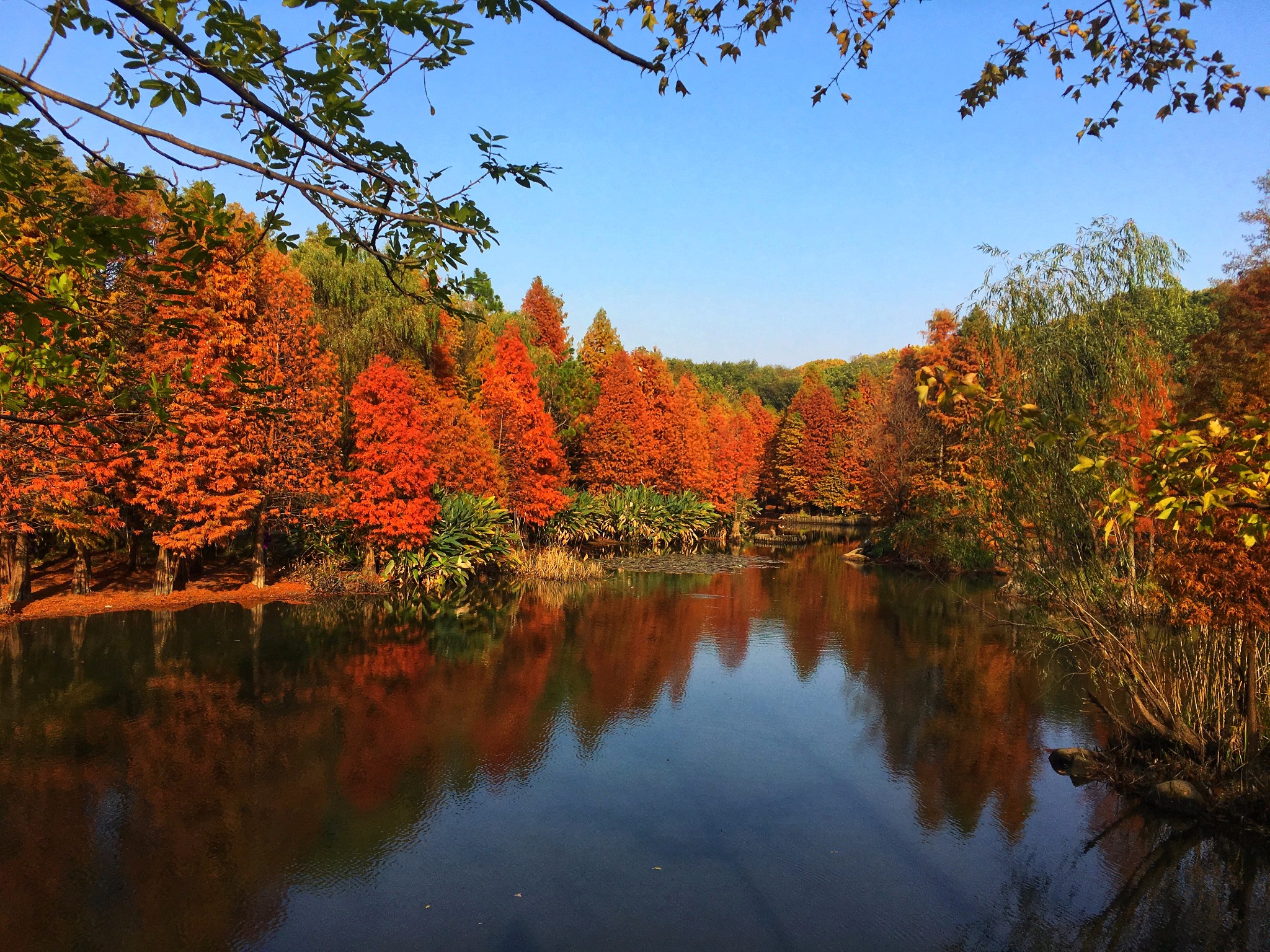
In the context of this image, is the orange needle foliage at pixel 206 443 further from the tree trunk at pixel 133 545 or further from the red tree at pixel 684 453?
the red tree at pixel 684 453

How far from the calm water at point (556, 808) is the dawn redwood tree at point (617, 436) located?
18.3m

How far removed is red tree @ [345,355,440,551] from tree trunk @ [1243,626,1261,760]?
1659cm

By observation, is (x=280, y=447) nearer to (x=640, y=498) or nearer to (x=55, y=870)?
(x=55, y=870)

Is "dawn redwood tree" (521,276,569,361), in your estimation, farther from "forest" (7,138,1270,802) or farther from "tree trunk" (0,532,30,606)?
"tree trunk" (0,532,30,606)

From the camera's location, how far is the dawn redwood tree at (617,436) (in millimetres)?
33125

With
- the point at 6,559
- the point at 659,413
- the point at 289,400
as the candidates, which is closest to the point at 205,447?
the point at 289,400

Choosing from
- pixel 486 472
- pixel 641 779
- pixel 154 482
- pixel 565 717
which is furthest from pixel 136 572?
pixel 641 779

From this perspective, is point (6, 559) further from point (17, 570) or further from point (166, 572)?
point (166, 572)

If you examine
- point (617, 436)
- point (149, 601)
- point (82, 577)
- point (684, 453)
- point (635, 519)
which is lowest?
point (149, 601)

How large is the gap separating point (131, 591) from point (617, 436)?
19041 mm

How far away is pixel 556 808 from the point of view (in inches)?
336

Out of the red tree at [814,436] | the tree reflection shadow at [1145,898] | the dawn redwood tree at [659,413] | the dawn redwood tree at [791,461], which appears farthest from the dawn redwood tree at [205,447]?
the dawn redwood tree at [791,461]

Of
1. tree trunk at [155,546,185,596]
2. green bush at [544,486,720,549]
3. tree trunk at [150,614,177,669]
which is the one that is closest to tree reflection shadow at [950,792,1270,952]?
tree trunk at [150,614,177,669]

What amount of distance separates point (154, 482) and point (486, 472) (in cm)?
882
